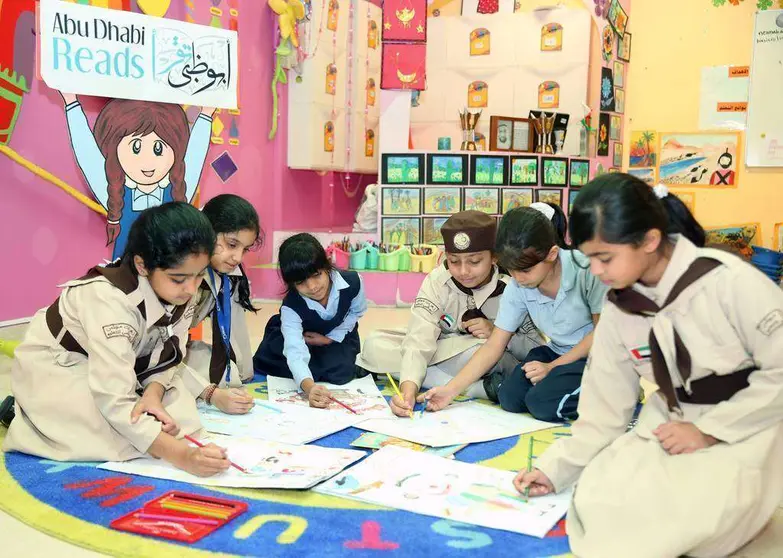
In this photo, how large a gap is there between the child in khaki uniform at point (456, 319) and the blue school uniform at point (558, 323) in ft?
0.47

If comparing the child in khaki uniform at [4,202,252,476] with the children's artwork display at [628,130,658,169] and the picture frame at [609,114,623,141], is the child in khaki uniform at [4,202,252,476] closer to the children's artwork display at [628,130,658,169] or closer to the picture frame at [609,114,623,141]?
the picture frame at [609,114,623,141]

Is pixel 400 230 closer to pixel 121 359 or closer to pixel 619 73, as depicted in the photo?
pixel 619 73

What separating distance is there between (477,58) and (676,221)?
465 centimetres

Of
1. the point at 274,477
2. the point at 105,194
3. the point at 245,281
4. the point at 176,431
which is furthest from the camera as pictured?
the point at 105,194

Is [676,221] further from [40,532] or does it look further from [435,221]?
[435,221]

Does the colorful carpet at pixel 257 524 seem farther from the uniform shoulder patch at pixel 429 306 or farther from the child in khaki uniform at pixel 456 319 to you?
the uniform shoulder patch at pixel 429 306

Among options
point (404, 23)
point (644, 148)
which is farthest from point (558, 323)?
point (644, 148)

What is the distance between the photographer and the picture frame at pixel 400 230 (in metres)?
4.81

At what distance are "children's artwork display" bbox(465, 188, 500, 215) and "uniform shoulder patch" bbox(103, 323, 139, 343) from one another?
129 inches

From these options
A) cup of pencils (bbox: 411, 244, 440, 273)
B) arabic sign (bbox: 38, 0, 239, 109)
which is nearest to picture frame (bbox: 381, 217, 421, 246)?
cup of pencils (bbox: 411, 244, 440, 273)

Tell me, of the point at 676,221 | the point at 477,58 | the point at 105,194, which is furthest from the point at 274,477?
the point at 477,58

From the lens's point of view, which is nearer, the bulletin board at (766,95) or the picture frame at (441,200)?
the picture frame at (441,200)

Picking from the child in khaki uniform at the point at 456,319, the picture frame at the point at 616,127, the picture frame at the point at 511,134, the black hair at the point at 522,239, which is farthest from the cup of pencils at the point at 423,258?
the black hair at the point at 522,239

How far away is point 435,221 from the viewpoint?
15.9 ft
